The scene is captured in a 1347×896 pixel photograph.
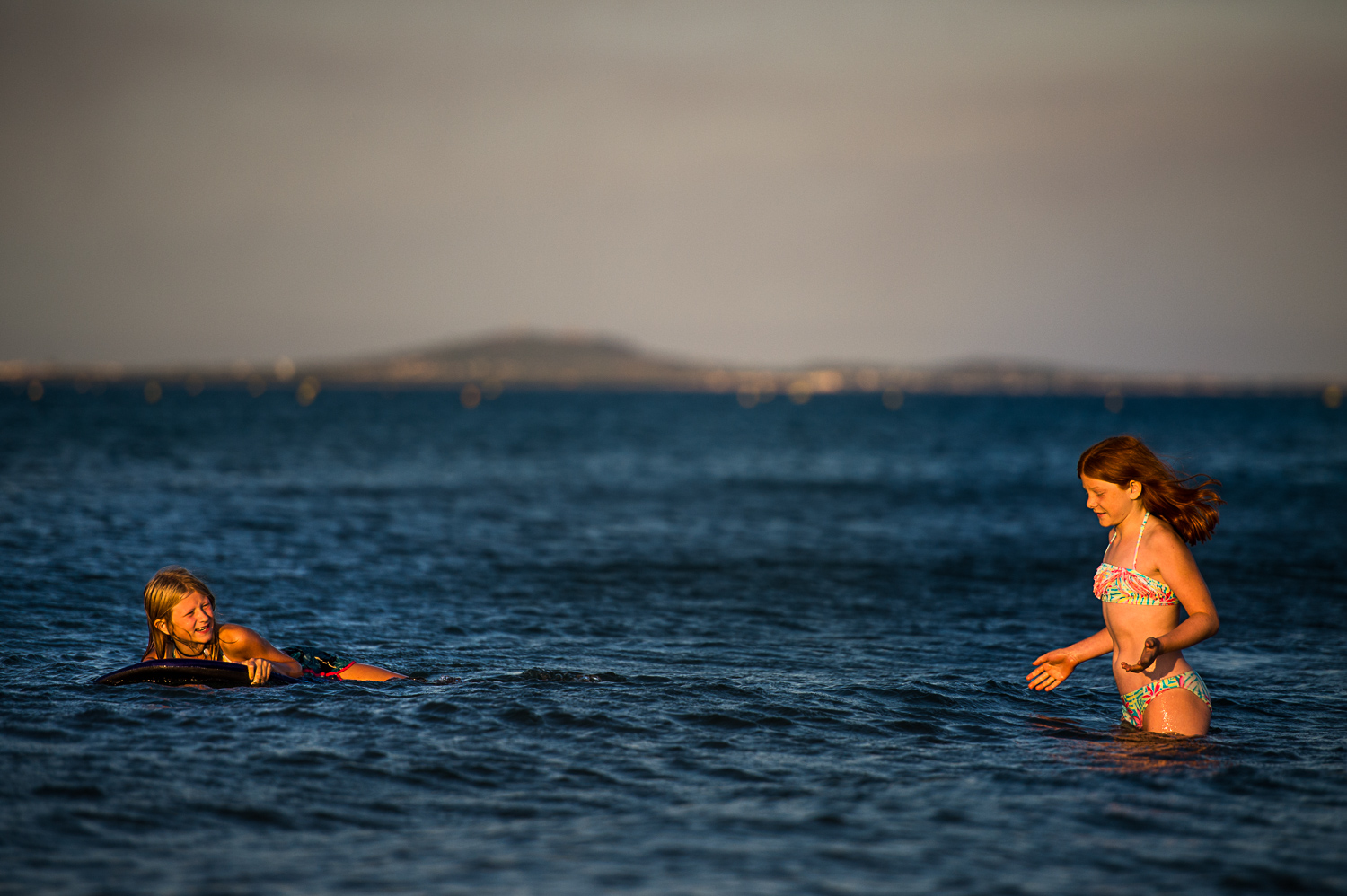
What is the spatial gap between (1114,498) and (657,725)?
3.57 metres

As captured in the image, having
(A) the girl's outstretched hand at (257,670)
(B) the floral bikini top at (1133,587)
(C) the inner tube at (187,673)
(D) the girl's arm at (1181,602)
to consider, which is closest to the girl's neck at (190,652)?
(C) the inner tube at (187,673)

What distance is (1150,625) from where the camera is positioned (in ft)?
22.7

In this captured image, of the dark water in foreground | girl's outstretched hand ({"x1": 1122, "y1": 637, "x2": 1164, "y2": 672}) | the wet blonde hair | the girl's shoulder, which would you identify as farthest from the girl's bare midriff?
the wet blonde hair

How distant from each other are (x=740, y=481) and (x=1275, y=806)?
32880 millimetres

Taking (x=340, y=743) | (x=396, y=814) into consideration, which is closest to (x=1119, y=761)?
(x=396, y=814)

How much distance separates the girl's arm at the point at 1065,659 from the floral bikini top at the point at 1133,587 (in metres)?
0.30

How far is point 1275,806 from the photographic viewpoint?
20.8 feet

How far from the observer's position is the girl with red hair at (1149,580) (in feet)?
22.5

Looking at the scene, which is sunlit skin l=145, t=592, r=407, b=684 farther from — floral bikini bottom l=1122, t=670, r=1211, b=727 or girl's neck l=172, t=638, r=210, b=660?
floral bikini bottom l=1122, t=670, r=1211, b=727

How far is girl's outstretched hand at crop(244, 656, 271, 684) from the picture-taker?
8594 mm

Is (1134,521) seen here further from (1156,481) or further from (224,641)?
(224,641)

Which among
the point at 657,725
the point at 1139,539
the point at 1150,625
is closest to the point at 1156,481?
the point at 1139,539

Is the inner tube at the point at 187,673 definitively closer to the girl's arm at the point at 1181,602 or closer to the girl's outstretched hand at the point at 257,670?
the girl's outstretched hand at the point at 257,670

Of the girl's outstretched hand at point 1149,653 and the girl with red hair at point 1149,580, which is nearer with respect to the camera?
the girl's outstretched hand at point 1149,653
